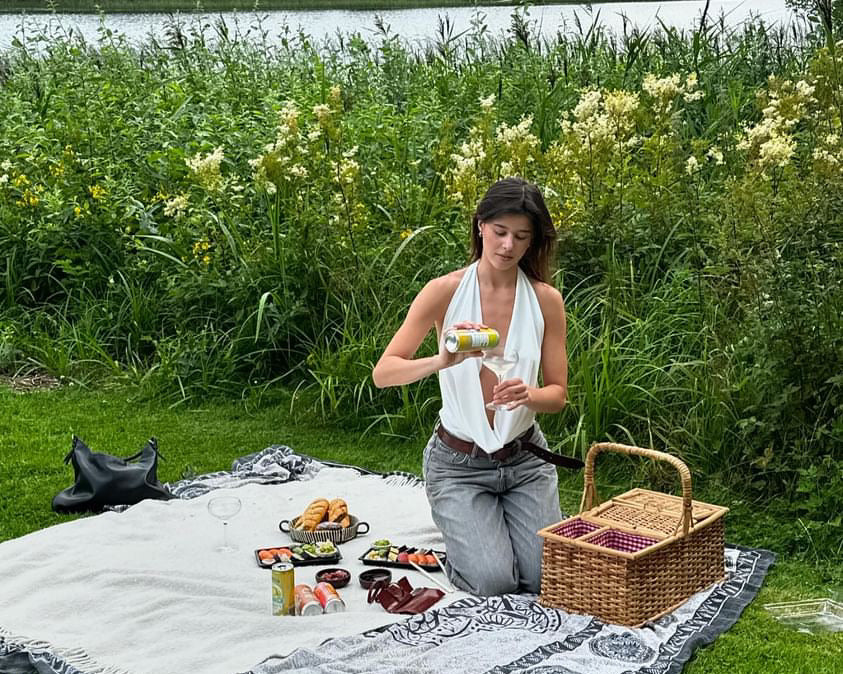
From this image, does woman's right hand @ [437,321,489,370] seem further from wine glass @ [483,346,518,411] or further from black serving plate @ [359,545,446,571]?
black serving plate @ [359,545,446,571]

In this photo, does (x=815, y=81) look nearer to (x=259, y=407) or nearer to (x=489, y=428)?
(x=489, y=428)

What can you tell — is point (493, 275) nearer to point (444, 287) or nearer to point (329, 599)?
point (444, 287)

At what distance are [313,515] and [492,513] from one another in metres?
0.83

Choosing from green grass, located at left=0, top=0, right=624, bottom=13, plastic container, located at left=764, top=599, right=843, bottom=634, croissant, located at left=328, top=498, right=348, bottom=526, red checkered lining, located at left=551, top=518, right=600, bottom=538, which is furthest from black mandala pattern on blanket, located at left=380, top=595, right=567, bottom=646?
green grass, located at left=0, top=0, right=624, bottom=13

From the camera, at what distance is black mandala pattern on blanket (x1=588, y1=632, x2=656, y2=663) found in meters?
3.62

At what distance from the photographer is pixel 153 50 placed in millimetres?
11211

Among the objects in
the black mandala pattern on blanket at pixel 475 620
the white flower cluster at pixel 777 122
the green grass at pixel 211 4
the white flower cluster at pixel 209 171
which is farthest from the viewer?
the green grass at pixel 211 4

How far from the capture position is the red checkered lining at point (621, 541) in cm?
400

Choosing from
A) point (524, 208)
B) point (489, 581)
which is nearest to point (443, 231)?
point (524, 208)

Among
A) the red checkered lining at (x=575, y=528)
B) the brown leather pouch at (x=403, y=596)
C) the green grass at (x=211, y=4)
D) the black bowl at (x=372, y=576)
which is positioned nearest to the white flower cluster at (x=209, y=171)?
the black bowl at (x=372, y=576)

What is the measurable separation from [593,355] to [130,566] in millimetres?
2364

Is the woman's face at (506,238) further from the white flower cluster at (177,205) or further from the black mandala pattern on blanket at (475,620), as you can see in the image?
the white flower cluster at (177,205)

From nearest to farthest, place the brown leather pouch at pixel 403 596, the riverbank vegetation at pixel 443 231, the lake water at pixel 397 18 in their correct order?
the brown leather pouch at pixel 403 596 < the riverbank vegetation at pixel 443 231 < the lake water at pixel 397 18

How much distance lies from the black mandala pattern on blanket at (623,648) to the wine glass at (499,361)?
2.82 feet
